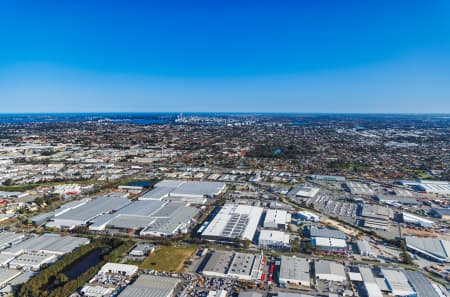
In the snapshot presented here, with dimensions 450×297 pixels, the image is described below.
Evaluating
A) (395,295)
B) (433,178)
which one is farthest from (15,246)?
(433,178)

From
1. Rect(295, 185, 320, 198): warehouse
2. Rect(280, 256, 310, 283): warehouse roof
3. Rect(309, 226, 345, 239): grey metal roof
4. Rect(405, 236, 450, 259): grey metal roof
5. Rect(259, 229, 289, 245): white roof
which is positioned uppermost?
Rect(295, 185, 320, 198): warehouse

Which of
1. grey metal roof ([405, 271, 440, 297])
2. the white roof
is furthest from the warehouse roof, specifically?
grey metal roof ([405, 271, 440, 297])

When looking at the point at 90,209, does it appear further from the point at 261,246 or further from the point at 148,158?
the point at 148,158

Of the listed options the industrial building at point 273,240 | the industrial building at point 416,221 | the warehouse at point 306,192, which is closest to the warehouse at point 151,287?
the industrial building at point 273,240

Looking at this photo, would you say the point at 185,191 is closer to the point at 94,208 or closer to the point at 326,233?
the point at 94,208

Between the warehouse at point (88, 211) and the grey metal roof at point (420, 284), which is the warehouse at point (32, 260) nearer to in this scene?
the warehouse at point (88, 211)

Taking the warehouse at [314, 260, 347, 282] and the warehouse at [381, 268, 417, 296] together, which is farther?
the warehouse at [314, 260, 347, 282]

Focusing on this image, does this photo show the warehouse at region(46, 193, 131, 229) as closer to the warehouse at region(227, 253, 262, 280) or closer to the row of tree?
the row of tree
